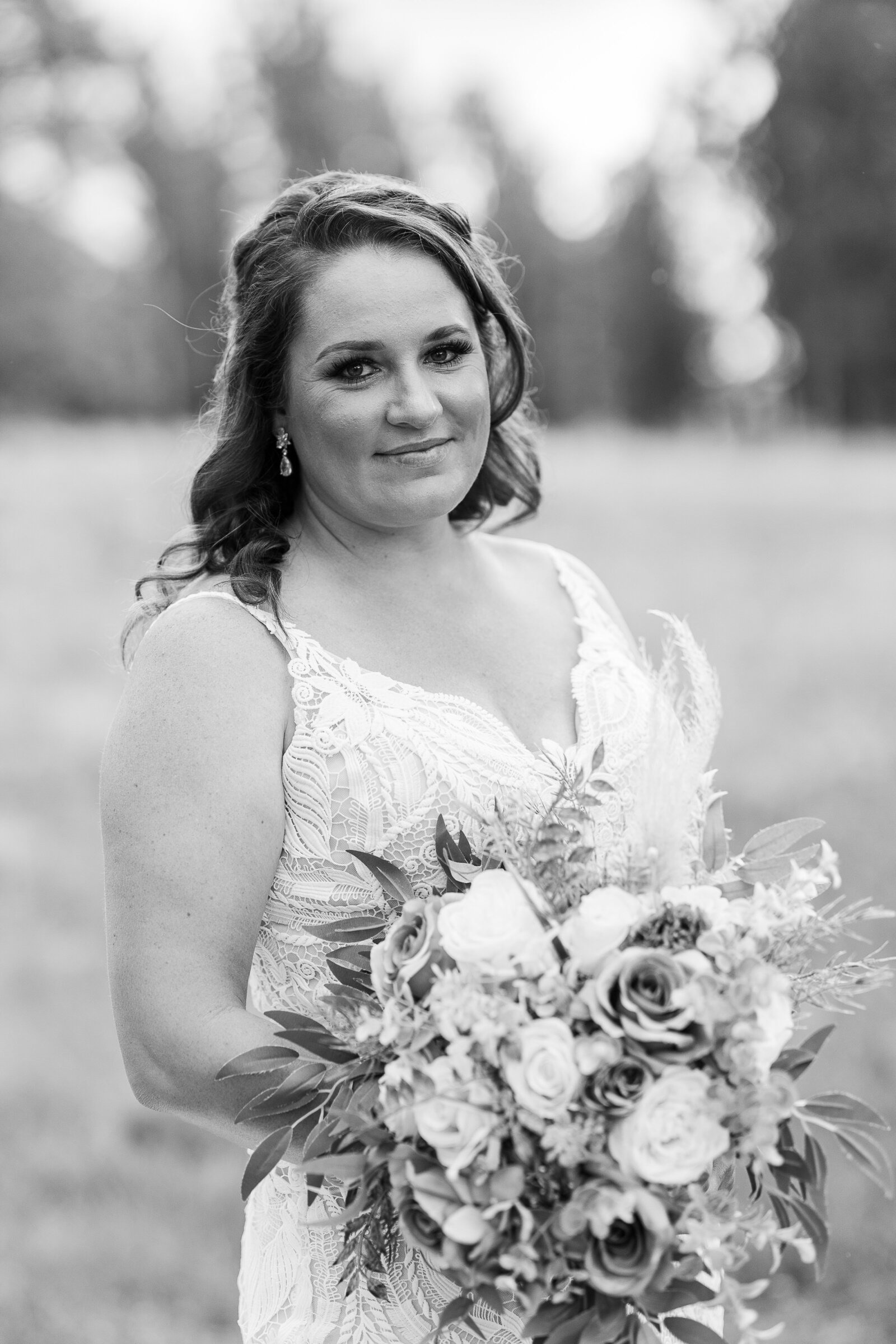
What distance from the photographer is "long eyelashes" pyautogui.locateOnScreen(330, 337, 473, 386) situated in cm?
234

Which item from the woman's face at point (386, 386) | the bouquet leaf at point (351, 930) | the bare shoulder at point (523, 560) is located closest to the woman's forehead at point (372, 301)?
the woman's face at point (386, 386)

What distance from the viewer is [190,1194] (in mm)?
4523

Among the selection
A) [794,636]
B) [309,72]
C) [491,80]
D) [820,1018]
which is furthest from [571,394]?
[820,1018]

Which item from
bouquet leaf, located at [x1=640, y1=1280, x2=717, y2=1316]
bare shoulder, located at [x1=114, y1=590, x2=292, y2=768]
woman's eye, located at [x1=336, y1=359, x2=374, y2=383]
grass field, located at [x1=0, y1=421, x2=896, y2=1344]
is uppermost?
woman's eye, located at [x1=336, y1=359, x2=374, y2=383]

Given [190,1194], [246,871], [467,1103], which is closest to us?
[467,1103]

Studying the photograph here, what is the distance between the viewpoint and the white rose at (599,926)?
158cm

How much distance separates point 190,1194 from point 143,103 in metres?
30.0

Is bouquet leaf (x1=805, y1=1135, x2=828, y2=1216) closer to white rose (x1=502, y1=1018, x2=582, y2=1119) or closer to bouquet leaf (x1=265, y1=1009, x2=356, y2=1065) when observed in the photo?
white rose (x1=502, y1=1018, x2=582, y2=1119)

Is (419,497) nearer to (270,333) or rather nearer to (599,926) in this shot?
(270,333)

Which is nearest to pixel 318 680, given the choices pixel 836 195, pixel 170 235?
pixel 836 195

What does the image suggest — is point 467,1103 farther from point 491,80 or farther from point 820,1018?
point 491,80

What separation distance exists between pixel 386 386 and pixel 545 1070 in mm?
1313

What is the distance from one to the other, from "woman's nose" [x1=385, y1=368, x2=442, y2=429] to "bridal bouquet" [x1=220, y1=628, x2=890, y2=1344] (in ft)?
2.61

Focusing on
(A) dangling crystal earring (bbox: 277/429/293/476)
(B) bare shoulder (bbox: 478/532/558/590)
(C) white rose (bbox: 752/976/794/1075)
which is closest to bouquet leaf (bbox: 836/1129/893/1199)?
(C) white rose (bbox: 752/976/794/1075)
